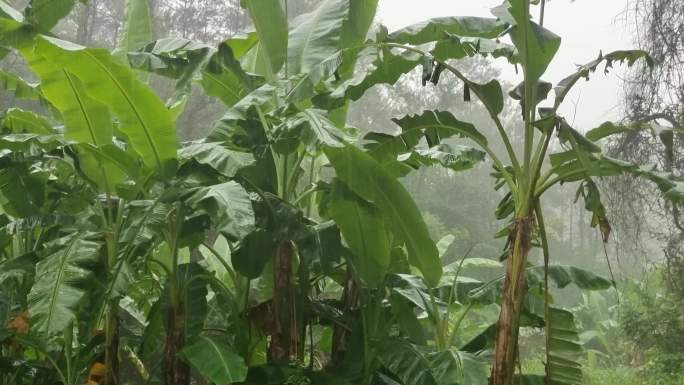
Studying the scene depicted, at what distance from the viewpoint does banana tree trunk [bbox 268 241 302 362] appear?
2.53 m

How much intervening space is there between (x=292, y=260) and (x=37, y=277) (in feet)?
2.86

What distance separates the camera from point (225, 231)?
1937 mm

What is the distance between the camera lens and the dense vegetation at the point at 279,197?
7.36 ft

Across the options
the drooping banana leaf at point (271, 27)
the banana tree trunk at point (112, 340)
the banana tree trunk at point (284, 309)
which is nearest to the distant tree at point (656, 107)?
the drooping banana leaf at point (271, 27)

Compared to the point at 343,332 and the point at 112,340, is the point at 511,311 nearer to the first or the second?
the point at 343,332

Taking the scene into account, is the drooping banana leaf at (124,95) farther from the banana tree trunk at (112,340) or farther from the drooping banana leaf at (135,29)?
the drooping banana leaf at (135,29)

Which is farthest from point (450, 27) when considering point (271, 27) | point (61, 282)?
point (61, 282)

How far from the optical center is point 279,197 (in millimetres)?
2680

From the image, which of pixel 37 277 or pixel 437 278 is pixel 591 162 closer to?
pixel 437 278

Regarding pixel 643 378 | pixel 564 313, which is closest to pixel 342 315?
pixel 564 313

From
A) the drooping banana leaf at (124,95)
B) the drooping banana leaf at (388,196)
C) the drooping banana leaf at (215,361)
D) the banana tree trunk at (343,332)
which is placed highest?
the drooping banana leaf at (124,95)

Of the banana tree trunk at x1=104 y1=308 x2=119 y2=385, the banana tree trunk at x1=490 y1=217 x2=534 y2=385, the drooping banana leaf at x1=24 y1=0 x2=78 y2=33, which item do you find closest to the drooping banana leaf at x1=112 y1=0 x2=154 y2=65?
the drooping banana leaf at x1=24 y1=0 x2=78 y2=33

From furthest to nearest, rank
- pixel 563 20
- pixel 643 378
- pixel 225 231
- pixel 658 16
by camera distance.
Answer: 1. pixel 563 20
2. pixel 643 378
3. pixel 658 16
4. pixel 225 231

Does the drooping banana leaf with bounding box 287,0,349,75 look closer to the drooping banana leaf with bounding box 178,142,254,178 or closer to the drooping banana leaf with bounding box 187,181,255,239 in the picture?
the drooping banana leaf with bounding box 178,142,254,178
